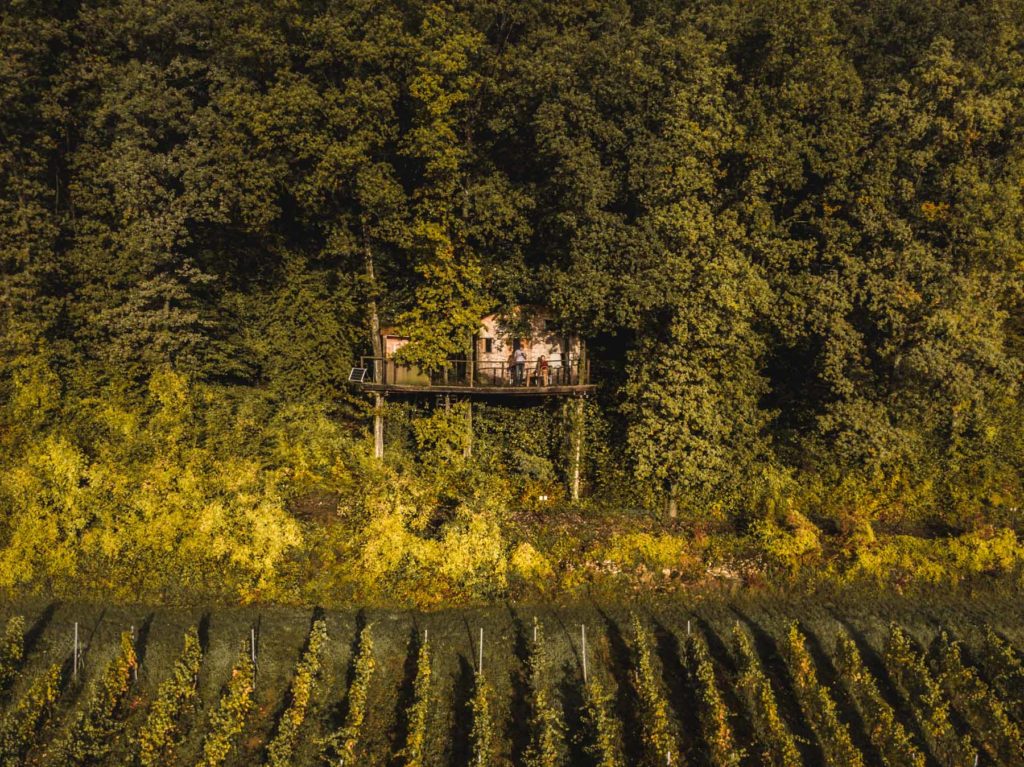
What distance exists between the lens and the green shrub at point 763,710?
17.7 meters

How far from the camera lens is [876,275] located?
1010 inches

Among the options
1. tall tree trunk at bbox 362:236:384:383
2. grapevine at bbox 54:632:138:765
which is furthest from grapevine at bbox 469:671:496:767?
tall tree trunk at bbox 362:236:384:383

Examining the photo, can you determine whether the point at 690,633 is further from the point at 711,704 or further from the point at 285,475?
the point at 285,475

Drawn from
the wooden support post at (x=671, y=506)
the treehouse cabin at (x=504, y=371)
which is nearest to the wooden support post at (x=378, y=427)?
the treehouse cabin at (x=504, y=371)

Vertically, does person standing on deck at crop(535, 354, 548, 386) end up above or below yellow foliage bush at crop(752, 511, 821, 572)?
above

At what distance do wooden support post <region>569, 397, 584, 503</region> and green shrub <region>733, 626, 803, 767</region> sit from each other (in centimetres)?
923

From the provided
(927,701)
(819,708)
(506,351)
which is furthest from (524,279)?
(927,701)

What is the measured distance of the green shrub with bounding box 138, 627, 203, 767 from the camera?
17250mm

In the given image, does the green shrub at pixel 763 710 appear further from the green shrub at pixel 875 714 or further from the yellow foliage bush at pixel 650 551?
the yellow foliage bush at pixel 650 551

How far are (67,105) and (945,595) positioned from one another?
108 feet

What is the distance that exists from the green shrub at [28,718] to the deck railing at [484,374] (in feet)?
45.7

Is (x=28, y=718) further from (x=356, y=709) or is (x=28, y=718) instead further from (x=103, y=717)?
(x=356, y=709)

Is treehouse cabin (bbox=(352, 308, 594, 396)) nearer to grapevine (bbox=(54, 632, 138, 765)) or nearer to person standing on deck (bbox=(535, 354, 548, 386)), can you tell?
person standing on deck (bbox=(535, 354, 548, 386))

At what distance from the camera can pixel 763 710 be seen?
18797mm
